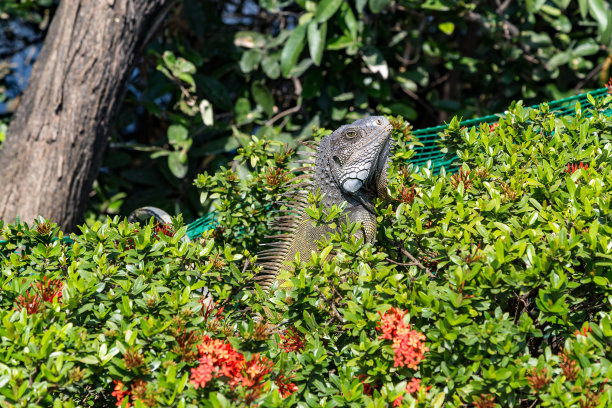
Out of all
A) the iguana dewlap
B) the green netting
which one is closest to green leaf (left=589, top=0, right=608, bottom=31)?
the green netting

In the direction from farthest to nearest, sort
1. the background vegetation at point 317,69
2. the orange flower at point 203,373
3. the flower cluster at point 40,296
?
the background vegetation at point 317,69, the flower cluster at point 40,296, the orange flower at point 203,373

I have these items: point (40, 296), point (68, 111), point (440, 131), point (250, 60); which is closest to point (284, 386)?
point (40, 296)

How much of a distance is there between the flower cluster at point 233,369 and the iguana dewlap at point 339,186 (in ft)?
2.58

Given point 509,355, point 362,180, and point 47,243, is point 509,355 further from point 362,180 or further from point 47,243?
point 47,243

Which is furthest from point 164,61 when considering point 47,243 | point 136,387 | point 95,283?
point 136,387

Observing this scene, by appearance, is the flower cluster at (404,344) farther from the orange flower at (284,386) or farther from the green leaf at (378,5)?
the green leaf at (378,5)

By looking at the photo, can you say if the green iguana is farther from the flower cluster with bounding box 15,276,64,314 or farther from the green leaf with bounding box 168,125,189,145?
the green leaf with bounding box 168,125,189,145

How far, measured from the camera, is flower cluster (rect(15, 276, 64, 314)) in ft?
7.44

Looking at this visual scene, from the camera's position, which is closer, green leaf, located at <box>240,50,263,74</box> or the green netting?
the green netting

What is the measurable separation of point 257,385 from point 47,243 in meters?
1.24

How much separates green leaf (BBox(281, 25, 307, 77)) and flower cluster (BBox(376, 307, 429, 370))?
3.20 metres

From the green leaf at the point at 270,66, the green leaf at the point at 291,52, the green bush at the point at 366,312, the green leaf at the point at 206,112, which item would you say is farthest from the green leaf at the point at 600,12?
the green leaf at the point at 206,112

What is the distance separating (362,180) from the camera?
300 cm

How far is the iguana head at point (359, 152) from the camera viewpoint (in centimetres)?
297
